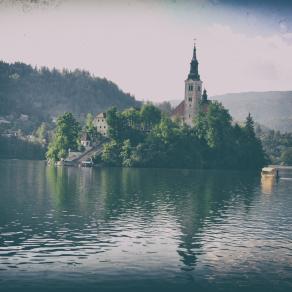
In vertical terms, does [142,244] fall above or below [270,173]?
below

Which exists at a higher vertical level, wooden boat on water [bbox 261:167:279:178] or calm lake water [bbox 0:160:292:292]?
wooden boat on water [bbox 261:167:279:178]

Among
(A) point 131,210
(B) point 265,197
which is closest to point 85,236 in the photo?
(A) point 131,210

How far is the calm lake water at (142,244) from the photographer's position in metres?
35.5

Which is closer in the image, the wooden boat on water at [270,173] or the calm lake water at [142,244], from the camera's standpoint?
the calm lake water at [142,244]

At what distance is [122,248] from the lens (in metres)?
44.4

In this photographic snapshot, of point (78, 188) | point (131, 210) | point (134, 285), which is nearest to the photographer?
point (134, 285)

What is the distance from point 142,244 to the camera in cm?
4641

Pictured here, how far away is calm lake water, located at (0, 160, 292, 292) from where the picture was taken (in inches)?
1396

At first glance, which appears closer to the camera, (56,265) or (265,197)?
(56,265)

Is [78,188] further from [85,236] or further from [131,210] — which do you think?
[85,236]

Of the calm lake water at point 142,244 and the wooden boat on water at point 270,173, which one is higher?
the wooden boat on water at point 270,173

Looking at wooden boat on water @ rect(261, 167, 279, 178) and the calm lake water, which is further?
wooden boat on water @ rect(261, 167, 279, 178)

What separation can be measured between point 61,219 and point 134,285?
25.6 m

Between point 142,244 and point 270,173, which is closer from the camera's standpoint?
point 142,244
